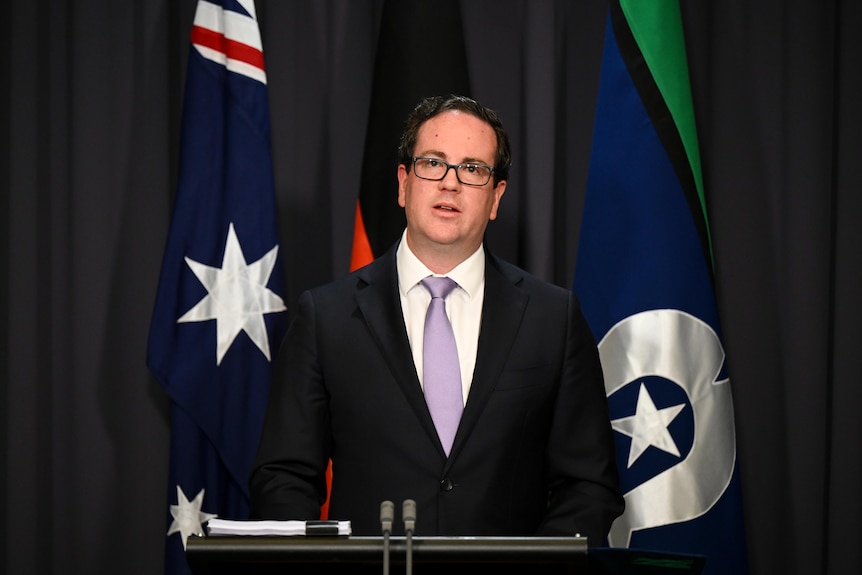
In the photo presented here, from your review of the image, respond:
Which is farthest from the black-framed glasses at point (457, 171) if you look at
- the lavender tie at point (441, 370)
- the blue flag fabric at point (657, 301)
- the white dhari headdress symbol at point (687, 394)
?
the white dhari headdress symbol at point (687, 394)

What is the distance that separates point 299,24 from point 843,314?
93.7 inches

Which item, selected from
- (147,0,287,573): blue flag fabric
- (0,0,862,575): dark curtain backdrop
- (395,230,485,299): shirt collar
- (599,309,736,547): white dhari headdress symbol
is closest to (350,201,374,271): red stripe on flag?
(147,0,287,573): blue flag fabric

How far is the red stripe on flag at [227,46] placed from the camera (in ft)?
10.1

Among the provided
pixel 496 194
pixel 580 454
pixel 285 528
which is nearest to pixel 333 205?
pixel 496 194

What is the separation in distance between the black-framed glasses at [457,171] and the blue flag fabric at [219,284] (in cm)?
102

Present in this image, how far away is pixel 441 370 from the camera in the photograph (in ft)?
7.14

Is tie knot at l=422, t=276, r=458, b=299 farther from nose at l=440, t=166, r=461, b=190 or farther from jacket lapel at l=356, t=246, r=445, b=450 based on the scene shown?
nose at l=440, t=166, r=461, b=190

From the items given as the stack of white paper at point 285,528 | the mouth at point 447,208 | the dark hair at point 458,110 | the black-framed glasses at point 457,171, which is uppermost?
the dark hair at point 458,110

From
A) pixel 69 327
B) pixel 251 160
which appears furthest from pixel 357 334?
pixel 69 327

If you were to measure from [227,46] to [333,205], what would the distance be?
2.47ft

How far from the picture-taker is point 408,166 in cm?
234

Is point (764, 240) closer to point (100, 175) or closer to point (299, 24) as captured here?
point (299, 24)

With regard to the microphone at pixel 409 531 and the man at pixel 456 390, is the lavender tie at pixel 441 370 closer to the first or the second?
the man at pixel 456 390

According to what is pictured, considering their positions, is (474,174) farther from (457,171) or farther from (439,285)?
(439,285)
